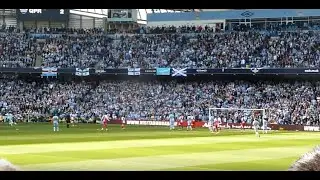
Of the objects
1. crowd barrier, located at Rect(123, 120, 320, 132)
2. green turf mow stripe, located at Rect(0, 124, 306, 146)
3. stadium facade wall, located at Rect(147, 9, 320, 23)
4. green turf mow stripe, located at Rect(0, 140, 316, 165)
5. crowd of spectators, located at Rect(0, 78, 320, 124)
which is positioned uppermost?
stadium facade wall, located at Rect(147, 9, 320, 23)

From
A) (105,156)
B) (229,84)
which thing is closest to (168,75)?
(229,84)

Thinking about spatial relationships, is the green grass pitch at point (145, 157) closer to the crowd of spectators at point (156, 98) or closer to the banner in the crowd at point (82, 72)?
the crowd of spectators at point (156, 98)

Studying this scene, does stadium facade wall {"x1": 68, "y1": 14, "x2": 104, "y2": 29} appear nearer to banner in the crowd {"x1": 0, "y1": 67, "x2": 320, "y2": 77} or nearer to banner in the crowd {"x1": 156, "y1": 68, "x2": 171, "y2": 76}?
banner in the crowd {"x1": 0, "y1": 67, "x2": 320, "y2": 77}

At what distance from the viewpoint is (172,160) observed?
21703mm

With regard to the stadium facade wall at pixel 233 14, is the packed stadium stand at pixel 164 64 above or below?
below

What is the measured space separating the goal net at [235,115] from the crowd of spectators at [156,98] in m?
0.11

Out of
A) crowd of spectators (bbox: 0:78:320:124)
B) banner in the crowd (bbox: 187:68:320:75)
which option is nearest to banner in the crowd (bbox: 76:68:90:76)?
crowd of spectators (bbox: 0:78:320:124)

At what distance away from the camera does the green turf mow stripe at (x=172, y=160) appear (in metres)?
18.7

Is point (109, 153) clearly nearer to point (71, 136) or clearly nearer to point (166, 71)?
point (71, 136)

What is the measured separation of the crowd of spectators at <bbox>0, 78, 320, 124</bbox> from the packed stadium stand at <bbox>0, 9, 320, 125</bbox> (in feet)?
0.36

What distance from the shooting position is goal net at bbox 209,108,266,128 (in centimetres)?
5616

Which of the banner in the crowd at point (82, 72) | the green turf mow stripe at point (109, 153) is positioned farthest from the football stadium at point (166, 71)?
the green turf mow stripe at point (109, 153)

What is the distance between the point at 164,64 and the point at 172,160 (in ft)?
154
